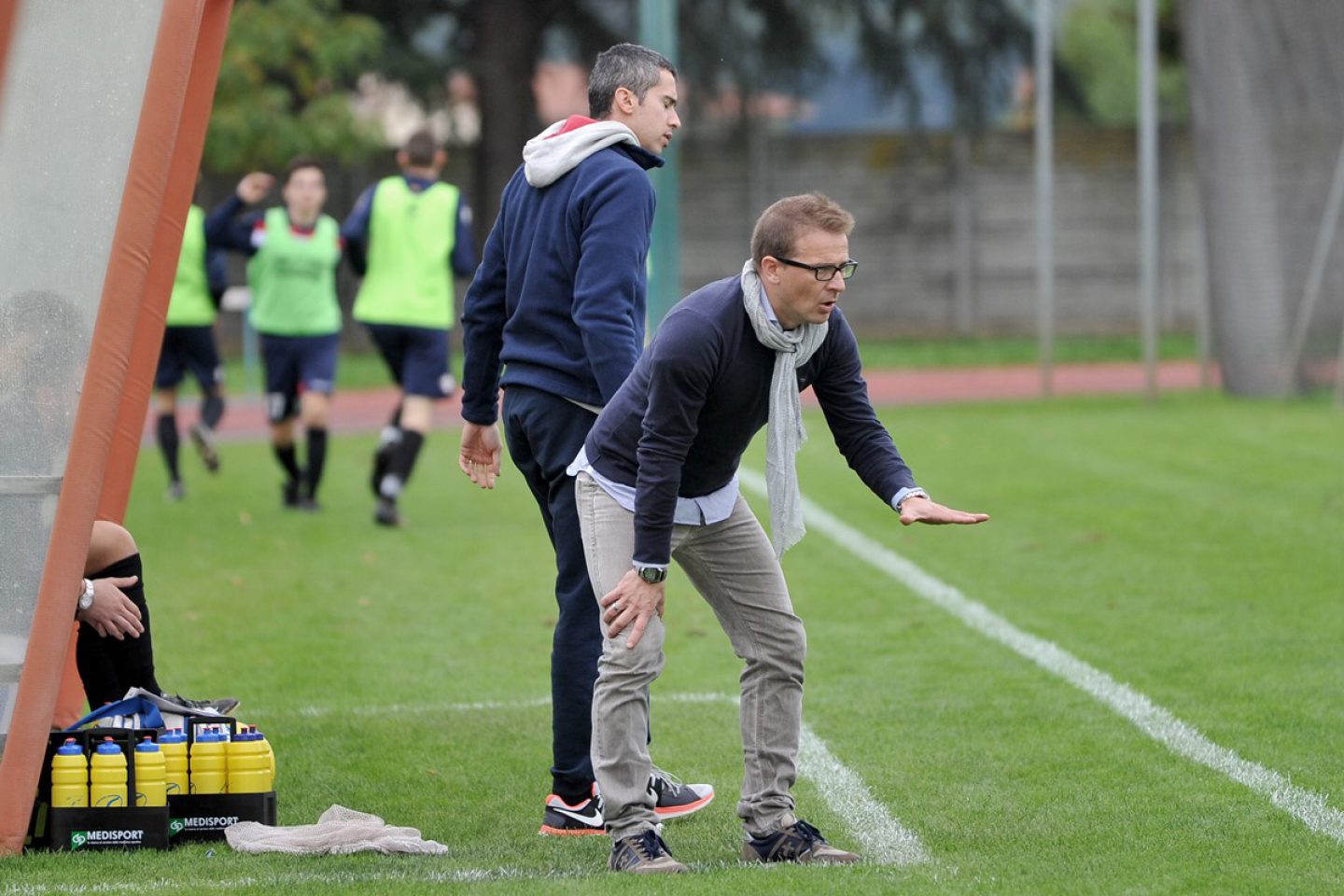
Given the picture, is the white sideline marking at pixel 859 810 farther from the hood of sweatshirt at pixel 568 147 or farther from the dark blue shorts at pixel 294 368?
the dark blue shorts at pixel 294 368

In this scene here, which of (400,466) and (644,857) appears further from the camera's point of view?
(400,466)

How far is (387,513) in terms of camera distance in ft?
38.3

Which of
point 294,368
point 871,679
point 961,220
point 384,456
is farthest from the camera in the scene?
point 961,220

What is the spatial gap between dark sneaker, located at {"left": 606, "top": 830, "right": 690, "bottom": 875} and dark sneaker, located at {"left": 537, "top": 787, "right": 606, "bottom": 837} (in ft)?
1.60

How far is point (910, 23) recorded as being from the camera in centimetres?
2772

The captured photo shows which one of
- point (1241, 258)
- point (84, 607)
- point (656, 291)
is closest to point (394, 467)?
point (84, 607)

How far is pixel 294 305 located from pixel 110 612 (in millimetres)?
→ 7049

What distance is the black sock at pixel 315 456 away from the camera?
12.4m

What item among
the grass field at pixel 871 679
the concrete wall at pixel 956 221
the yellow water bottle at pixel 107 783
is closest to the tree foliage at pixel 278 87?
the concrete wall at pixel 956 221

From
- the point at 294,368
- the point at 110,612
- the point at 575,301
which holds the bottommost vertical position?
the point at 110,612

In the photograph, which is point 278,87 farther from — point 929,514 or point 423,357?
point 929,514

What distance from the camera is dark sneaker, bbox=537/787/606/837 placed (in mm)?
5312

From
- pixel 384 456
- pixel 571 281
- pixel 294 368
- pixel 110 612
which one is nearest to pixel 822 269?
pixel 571 281

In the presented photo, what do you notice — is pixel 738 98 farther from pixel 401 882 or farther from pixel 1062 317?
pixel 401 882
